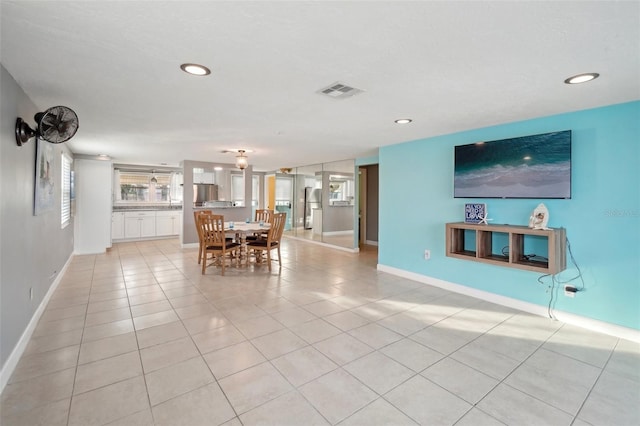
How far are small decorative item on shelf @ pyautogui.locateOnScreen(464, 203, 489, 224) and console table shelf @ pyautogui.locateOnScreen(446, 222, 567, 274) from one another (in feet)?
0.37

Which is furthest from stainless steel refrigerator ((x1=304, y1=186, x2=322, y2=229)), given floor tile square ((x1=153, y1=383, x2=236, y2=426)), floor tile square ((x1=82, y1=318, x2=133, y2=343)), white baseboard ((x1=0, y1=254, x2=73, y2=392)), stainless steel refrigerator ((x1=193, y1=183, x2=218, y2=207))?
floor tile square ((x1=153, y1=383, x2=236, y2=426))

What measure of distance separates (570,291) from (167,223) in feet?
28.9

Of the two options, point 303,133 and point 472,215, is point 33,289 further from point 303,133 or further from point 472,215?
point 472,215

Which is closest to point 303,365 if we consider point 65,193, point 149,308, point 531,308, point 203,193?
point 149,308

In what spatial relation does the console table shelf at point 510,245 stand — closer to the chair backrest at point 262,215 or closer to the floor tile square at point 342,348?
the floor tile square at point 342,348

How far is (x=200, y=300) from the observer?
11.6ft

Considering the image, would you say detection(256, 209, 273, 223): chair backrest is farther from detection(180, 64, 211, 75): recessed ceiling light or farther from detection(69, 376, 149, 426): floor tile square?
detection(69, 376, 149, 426): floor tile square

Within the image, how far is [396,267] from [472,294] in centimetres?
126

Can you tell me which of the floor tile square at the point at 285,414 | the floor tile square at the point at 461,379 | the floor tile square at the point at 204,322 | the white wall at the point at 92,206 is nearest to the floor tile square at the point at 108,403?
the floor tile square at the point at 285,414

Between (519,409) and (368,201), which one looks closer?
(519,409)

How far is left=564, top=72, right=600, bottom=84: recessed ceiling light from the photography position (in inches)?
81.1

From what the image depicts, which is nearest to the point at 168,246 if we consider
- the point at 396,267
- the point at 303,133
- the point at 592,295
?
the point at 303,133

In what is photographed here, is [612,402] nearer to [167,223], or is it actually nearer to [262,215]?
[262,215]

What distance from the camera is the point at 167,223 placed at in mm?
8359
